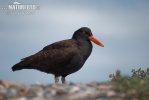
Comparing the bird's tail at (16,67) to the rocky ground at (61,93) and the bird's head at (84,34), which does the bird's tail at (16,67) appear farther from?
the rocky ground at (61,93)

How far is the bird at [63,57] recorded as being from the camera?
60.3ft

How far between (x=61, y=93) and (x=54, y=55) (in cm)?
812

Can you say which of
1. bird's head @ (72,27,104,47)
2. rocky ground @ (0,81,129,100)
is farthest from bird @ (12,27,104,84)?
rocky ground @ (0,81,129,100)

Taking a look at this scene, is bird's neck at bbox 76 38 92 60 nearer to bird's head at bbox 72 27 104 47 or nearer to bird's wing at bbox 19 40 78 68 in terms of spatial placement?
bird's head at bbox 72 27 104 47

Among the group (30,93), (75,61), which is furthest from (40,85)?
(75,61)

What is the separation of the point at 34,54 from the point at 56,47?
4.26ft

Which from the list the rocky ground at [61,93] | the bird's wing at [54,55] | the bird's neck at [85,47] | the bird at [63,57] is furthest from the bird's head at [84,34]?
the rocky ground at [61,93]

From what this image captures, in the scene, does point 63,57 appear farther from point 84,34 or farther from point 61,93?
point 61,93

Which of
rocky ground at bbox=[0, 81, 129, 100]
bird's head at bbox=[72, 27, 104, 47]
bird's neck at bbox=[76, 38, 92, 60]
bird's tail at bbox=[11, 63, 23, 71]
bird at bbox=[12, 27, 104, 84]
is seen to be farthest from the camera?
bird's tail at bbox=[11, 63, 23, 71]

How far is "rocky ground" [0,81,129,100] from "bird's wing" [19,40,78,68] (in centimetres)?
619

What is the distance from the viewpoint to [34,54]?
64.3 feet

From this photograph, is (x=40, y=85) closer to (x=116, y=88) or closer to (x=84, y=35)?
(x=116, y=88)

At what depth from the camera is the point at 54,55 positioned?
18.9 metres

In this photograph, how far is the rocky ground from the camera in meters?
10.1
